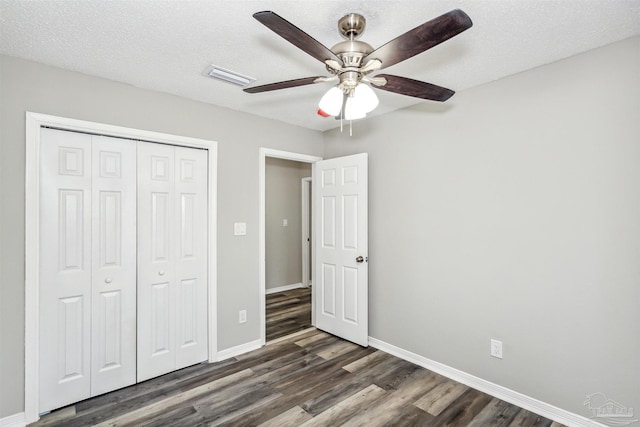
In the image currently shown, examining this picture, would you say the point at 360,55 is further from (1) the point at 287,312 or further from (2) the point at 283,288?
(2) the point at 283,288

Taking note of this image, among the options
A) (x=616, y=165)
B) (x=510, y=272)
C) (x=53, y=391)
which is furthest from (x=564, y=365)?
(x=53, y=391)

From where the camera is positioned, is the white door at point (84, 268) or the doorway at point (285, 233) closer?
the white door at point (84, 268)

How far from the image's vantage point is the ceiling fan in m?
1.19

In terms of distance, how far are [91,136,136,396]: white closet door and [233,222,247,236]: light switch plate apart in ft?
2.88

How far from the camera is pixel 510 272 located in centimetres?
239

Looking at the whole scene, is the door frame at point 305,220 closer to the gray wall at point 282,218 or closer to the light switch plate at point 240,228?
the gray wall at point 282,218

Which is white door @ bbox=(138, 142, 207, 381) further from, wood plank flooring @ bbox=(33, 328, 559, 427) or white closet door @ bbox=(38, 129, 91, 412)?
white closet door @ bbox=(38, 129, 91, 412)

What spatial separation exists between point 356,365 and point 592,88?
277 centimetres

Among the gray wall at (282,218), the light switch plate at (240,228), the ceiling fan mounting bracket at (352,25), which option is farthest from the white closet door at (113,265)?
Result: the gray wall at (282,218)

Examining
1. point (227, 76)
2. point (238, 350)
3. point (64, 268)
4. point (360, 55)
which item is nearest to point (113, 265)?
point (64, 268)

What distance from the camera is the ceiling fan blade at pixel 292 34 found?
115cm

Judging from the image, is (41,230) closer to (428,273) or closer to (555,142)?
(428,273)

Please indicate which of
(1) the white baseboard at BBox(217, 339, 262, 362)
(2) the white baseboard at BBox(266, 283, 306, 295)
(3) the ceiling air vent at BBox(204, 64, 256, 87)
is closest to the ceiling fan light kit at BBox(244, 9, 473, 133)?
(3) the ceiling air vent at BBox(204, 64, 256, 87)

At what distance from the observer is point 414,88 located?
A: 1.77 meters
